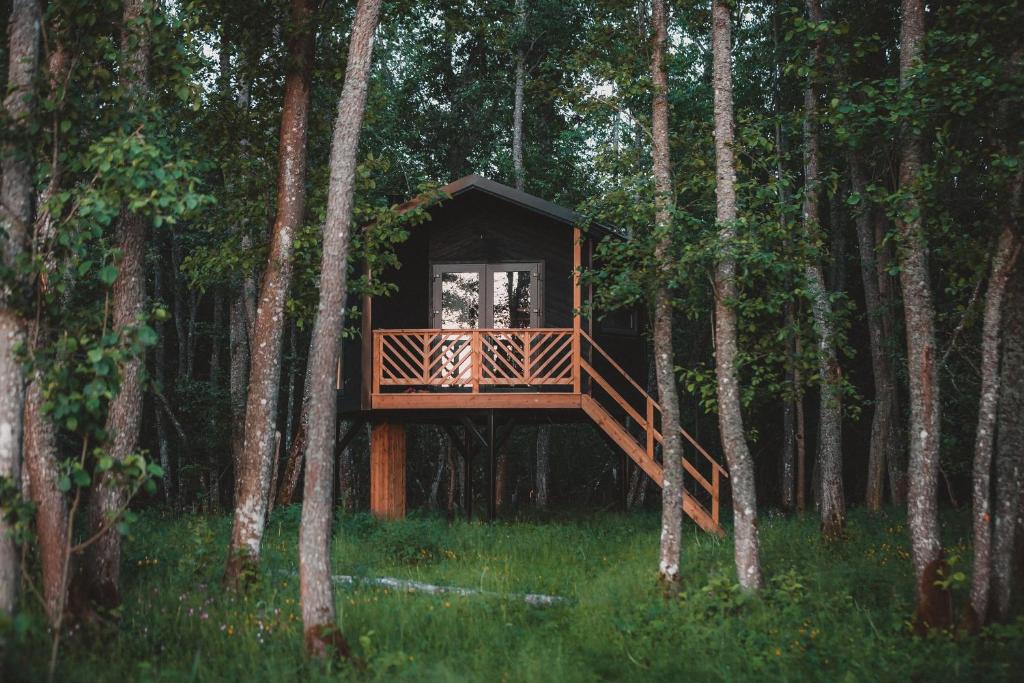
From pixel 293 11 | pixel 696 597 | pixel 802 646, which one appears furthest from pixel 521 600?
pixel 293 11

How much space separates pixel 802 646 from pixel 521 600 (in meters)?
2.93

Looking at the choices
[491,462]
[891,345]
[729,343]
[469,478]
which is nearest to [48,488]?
[729,343]

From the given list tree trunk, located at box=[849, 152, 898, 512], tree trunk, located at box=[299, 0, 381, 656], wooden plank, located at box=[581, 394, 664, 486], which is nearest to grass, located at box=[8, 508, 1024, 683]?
A: tree trunk, located at box=[299, 0, 381, 656]

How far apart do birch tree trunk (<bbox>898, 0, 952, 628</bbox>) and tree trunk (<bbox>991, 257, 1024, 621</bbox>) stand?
1.79 feet

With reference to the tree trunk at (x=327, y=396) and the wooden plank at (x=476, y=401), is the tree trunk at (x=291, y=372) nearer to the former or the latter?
the wooden plank at (x=476, y=401)

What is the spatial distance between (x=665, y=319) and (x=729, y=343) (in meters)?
1.09

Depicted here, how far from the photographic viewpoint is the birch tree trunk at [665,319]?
1060cm

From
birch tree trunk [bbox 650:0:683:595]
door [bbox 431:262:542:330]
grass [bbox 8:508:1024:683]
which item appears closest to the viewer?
grass [bbox 8:508:1024:683]

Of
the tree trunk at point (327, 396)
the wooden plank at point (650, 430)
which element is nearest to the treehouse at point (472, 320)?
the wooden plank at point (650, 430)

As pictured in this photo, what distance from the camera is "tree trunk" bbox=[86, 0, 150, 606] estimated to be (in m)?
8.35

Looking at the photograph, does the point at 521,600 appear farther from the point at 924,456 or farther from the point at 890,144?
the point at 890,144

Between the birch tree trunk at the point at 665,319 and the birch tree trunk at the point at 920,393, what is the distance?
2.59m

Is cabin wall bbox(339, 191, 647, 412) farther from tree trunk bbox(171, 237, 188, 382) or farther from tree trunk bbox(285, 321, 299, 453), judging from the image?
tree trunk bbox(171, 237, 188, 382)

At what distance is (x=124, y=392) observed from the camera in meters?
8.76
